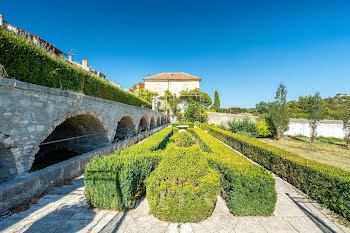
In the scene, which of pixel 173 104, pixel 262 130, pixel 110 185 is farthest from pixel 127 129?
pixel 173 104

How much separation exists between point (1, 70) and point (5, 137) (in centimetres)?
166

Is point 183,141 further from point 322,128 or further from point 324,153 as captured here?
point 322,128

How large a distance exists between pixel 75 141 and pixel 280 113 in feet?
64.9

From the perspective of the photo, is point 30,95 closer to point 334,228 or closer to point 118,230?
point 118,230

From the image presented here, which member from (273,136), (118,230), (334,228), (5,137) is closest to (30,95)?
(5,137)

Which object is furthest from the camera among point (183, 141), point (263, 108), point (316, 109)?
point (263, 108)

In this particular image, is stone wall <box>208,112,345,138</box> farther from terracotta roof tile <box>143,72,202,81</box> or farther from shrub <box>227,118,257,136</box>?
terracotta roof tile <box>143,72,202,81</box>

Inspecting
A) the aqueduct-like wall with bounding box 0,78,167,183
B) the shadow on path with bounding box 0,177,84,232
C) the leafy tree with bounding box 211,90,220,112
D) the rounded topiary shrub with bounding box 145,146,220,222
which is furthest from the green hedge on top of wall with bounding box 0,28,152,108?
the leafy tree with bounding box 211,90,220,112

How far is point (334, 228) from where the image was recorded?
270cm

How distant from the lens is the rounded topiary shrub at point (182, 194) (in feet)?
8.89

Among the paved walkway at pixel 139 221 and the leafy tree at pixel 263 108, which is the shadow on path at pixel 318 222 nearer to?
the paved walkway at pixel 139 221

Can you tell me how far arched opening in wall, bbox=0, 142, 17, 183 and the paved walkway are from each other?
3.50 feet

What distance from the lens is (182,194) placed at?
2695 mm

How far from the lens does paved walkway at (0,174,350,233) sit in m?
2.54
